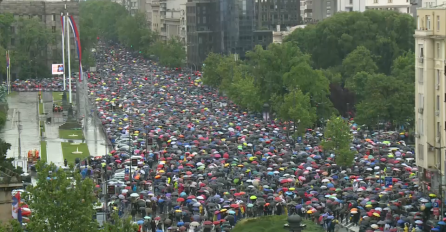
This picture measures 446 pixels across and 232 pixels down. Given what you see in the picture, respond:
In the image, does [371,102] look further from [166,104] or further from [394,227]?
[394,227]

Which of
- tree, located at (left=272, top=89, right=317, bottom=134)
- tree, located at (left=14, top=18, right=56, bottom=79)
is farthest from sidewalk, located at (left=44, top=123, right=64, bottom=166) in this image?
tree, located at (left=14, top=18, right=56, bottom=79)

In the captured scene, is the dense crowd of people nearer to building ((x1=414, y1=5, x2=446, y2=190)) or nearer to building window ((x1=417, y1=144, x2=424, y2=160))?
building window ((x1=417, y1=144, x2=424, y2=160))

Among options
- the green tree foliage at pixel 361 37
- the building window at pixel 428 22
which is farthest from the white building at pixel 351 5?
the building window at pixel 428 22

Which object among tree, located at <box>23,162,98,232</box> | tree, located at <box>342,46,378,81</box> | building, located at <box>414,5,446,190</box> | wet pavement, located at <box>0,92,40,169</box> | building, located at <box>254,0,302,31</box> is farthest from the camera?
building, located at <box>254,0,302,31</box>

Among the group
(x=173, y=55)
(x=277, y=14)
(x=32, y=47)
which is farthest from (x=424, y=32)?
(x=32, y=47)

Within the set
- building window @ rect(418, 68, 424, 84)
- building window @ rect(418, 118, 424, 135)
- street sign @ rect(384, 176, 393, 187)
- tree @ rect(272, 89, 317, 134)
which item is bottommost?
street sign @ rect(384, 176, 393, 187)

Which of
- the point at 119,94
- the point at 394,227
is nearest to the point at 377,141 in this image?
the point at 394,227

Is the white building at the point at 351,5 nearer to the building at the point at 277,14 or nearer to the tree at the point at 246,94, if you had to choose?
the building at the point at 277,14
